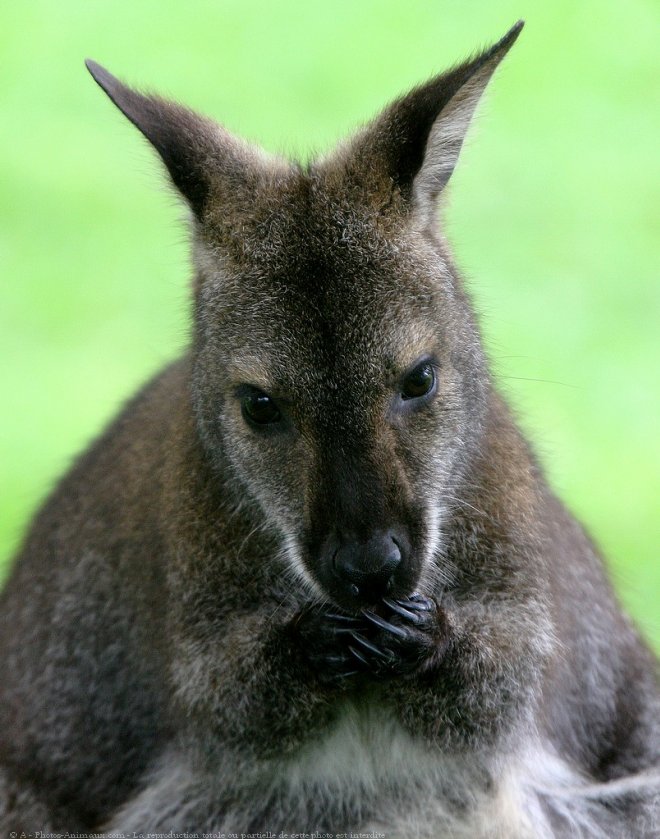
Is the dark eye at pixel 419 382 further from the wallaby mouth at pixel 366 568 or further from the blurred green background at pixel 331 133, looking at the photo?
the blurred green background at pixel 331 133

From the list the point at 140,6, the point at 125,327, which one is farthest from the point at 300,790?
the point at 140,6

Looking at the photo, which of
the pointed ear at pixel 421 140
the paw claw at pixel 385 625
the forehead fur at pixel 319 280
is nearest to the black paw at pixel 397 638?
the paw claw at pixel 385 625

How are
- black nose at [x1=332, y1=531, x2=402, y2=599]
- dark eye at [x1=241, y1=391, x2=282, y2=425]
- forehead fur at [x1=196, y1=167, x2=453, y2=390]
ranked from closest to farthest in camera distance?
black nose at [x1=332, y1=531, x2=402, y2=599]
forehead fur at [x1=196, y1=167, x2=453, y2=390]
dark eye at [x1=241, y1=391, x2=282, y2=425]

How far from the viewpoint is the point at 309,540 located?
460 cm

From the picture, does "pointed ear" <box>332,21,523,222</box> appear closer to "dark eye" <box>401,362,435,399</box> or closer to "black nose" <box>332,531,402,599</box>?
"dark eye" <box>401,362,435,399</box>

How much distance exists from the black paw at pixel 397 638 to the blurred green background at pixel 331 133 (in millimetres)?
2648

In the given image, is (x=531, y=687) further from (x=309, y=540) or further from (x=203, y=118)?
(x=203, y=118)

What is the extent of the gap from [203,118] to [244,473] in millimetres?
1188

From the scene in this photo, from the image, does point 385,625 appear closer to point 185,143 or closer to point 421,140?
point 421,140

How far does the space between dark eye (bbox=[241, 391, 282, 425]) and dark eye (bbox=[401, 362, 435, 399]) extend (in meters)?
0.38

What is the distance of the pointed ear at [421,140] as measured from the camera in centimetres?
461

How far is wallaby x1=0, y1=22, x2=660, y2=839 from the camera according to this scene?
4.57 m

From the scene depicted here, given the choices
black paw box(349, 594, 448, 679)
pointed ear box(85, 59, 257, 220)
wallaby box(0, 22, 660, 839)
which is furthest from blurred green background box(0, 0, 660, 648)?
pointed ear box(85, 59, 257, 220)

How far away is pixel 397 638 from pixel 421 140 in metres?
1.48
